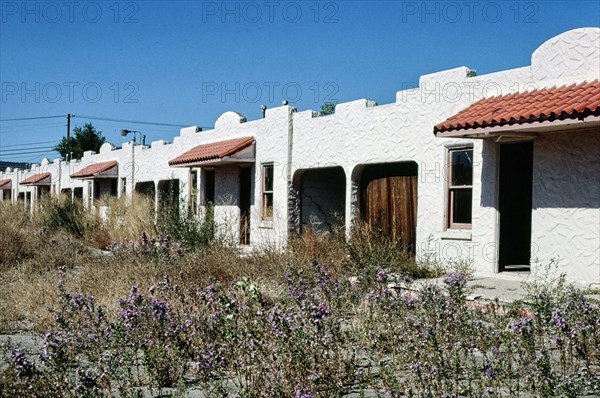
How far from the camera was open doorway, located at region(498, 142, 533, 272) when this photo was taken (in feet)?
36.0

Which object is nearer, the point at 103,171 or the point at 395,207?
the point at 395,207

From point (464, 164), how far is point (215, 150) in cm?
830

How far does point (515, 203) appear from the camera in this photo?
441 inches

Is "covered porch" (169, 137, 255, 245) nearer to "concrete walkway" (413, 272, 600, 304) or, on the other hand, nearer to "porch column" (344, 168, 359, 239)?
"porch column" (344, 168, 359, 239)

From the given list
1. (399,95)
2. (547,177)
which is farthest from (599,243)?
(399,95)

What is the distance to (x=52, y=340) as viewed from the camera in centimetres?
441

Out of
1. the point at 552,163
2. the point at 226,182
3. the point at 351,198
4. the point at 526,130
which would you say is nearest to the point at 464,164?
the point at 552,163

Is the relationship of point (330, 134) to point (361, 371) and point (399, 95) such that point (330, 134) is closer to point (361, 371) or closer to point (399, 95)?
point (399, 95)

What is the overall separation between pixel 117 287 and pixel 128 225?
8833 mm

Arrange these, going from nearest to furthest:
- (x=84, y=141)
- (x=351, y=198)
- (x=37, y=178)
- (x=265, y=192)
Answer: (x=351, y=198) < (x=265, y=192) < (x=37, y=178) < (x=84, y=141)

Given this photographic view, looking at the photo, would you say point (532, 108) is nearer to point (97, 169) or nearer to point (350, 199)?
point (350, 199)

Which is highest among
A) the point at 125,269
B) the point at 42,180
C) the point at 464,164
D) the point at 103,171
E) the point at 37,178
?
the point at 103,171

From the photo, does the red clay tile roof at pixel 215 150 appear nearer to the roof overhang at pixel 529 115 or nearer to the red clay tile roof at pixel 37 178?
the roof overhang at pixel 529 115

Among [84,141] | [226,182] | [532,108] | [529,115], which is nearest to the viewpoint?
[529,115]
